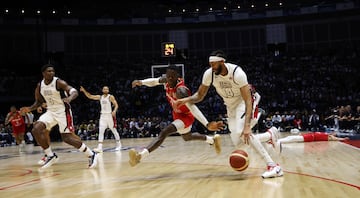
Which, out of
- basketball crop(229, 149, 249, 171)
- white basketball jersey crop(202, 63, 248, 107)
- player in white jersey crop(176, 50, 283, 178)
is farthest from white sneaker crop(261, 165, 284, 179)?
white basketball jersey crop(202, 63, 248, 107)

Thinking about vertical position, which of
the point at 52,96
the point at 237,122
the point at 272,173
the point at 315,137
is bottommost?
the point at 315,137

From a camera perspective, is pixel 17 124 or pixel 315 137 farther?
pixel 17 124

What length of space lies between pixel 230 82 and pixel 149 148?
5.58 feet

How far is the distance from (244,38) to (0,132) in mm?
23036

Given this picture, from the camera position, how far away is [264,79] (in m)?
28.6

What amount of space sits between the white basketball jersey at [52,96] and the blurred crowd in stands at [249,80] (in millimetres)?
13596

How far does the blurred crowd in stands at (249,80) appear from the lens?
21984 millimetres

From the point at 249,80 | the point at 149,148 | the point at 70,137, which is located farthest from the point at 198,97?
the point at 249,80

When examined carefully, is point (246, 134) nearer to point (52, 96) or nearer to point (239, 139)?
point (239, 139)

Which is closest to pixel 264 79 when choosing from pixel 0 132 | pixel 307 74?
pixel 307 74

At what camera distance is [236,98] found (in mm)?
5910

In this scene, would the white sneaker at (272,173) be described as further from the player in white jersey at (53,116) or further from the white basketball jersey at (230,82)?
the player in white jersey at (53,116)

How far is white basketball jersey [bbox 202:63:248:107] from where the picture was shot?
5637mm

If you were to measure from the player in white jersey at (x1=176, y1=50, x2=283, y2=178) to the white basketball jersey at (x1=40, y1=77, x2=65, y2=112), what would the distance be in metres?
2.94
